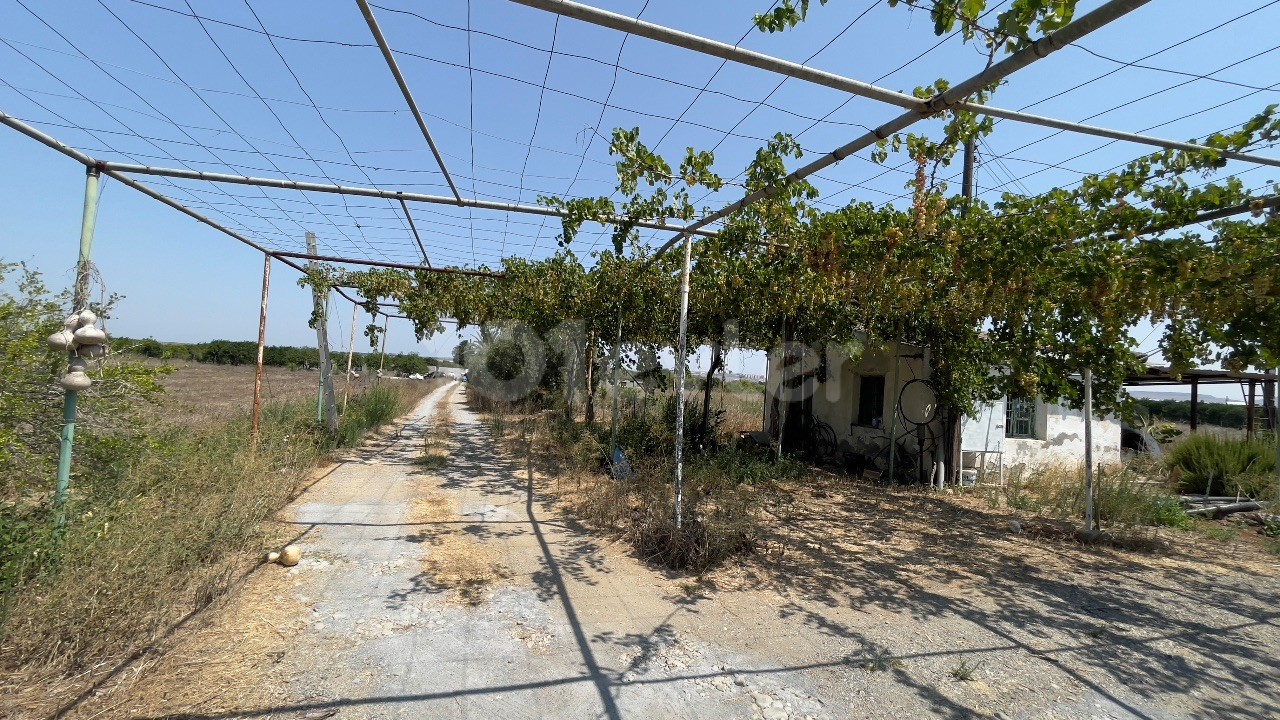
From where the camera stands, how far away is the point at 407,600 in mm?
4020

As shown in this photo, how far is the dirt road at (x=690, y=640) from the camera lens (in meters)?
2.88

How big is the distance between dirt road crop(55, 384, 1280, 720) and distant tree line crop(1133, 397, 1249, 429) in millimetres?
30077

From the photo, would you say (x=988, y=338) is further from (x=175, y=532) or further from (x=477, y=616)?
(x=175, y=532)

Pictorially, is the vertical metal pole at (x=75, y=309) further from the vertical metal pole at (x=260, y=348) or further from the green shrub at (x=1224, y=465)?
the green shrub at (x=1224, y=465)

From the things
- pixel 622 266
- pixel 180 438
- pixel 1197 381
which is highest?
pixel 622 266

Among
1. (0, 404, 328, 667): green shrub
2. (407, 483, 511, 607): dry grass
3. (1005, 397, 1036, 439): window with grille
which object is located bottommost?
(407, 483, 511, 607): dry grass

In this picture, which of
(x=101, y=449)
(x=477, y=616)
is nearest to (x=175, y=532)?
(x=101, y=449)

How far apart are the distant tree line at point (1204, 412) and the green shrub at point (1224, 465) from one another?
22252mm

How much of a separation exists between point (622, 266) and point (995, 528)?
6.12 metres

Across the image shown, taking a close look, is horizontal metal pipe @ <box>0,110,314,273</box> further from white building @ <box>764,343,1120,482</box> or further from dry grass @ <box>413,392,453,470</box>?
white building @ <box>764,343,1120,482</box>

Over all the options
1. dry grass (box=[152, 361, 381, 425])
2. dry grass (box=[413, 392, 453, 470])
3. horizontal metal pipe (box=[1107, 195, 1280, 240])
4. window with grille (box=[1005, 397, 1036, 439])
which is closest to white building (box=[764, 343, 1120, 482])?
window with grille (box=[1005, 397, 1036, 439])

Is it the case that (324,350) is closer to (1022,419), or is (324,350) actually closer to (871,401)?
(871,401)

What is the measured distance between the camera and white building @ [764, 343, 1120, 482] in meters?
9.88

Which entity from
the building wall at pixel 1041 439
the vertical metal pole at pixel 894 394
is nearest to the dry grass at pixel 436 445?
the vertical metal pole at pixel 894 394
